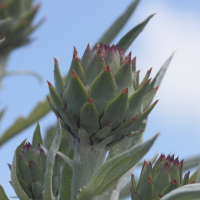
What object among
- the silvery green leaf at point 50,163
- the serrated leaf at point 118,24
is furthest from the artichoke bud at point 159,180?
the serrated leaf at point 118,24

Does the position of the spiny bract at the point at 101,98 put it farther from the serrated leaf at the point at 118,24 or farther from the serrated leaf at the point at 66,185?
the serrated leaf at the point at 118,24

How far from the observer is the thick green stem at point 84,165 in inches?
26.8

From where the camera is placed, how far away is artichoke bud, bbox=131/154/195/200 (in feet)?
2.11

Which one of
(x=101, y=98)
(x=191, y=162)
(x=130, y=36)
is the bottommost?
(x=191, y=162)

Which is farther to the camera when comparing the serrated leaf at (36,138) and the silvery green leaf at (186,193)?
the serrated leaf at (36,138)

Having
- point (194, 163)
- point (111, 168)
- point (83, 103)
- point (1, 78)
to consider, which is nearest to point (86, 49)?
point (83, 103)

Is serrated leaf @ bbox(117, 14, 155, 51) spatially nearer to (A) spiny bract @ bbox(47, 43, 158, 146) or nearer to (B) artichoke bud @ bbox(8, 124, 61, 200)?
(A) spiny bract @ bbox(47, 43, 158, 146)

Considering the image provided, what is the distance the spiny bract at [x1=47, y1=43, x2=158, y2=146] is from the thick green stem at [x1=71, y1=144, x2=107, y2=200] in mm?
27

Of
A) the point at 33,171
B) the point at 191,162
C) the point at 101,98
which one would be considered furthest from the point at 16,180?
the point at 191,162

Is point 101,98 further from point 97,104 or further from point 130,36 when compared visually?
point 130,36

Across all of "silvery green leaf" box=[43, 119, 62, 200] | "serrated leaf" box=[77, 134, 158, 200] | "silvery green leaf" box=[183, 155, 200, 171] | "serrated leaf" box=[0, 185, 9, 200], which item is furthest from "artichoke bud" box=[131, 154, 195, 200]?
"silvery green leaf" box=[183, 155, 200, 171]

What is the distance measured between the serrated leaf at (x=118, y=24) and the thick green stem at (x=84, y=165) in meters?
0.89

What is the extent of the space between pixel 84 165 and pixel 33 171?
13cm

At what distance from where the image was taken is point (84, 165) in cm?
68
